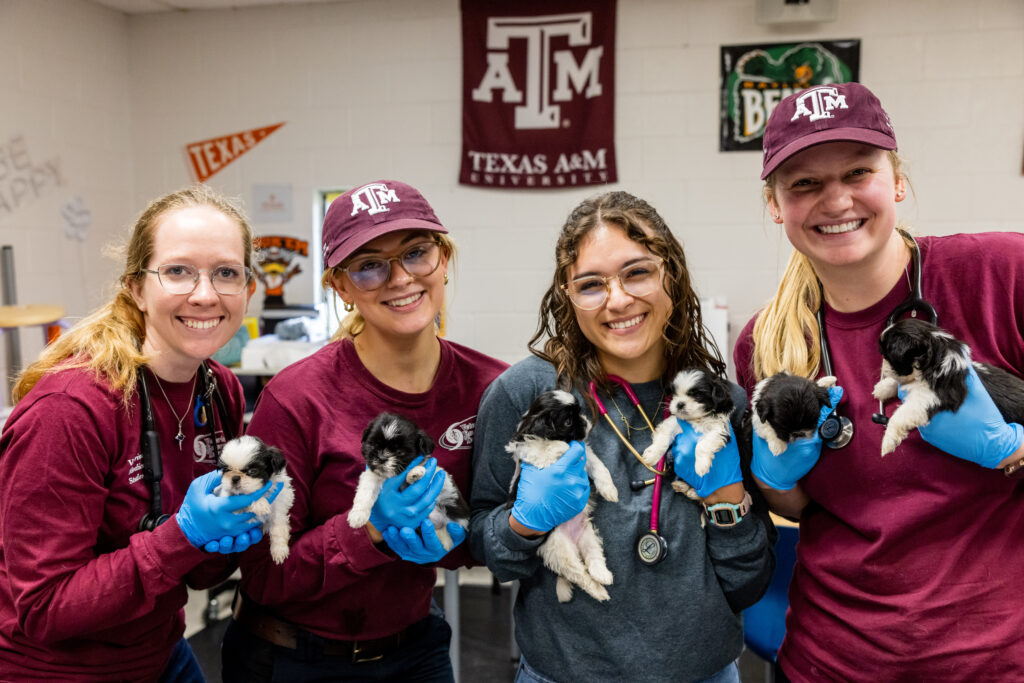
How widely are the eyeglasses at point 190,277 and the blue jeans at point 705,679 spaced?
1.19 meters

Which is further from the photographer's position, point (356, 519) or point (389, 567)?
point (389, 567)

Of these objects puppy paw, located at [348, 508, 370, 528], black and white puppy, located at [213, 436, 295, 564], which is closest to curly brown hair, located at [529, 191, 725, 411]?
puppy paw, located at [348, 508, 370, 528]

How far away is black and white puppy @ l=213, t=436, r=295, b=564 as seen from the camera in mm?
1551

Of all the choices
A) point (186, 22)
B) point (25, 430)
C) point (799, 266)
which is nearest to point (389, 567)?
point (25, 430)

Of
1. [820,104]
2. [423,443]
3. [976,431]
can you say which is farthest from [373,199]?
[976,431]

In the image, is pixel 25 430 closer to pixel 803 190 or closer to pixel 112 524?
pixel 112 524

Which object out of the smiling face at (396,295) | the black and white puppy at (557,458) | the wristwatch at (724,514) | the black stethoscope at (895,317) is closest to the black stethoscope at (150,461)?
the smiling face at (396,295)

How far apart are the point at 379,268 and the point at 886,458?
1254mm

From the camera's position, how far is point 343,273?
70.9 inches

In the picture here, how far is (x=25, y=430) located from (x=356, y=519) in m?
0.75

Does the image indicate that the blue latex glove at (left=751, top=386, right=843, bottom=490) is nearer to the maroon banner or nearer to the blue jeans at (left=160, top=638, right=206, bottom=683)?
the blue jeans at (left=160, top=638, right=206, bottom=683)

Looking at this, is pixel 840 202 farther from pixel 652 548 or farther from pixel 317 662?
pixel 317 662

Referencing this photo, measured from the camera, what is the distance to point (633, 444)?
1.64m

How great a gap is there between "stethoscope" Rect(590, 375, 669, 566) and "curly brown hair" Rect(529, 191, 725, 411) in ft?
0.11
